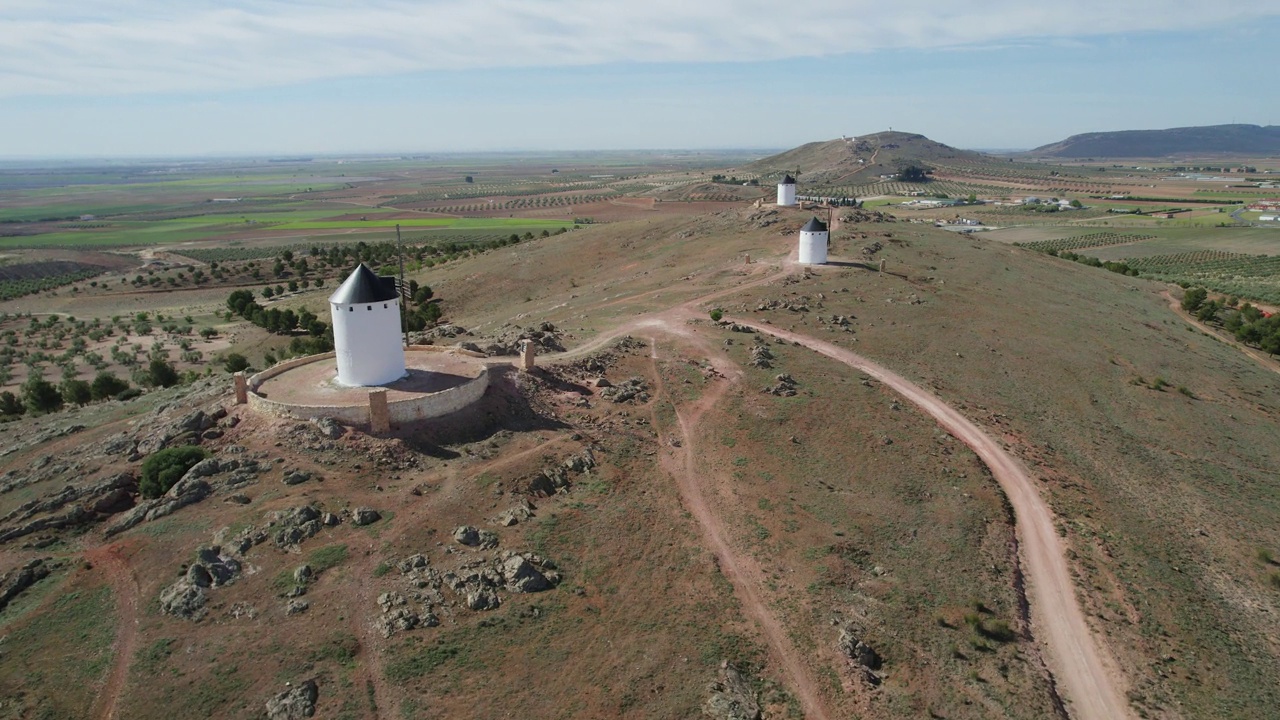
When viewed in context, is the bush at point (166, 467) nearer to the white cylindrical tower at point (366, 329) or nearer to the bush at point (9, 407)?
the white cylindrical tower at point (366, 329)

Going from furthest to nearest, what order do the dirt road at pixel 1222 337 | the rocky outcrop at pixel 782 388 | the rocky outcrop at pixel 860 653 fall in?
the dirt road at pixel 1222 337 → the rocky outcrop at pixel 782 388 → the rocky outcrop at pixel 860 653

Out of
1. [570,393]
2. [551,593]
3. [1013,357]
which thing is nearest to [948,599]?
[551,593]

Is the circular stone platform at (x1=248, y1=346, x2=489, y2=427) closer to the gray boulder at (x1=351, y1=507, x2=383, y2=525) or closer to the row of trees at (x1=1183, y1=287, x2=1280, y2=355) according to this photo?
the gray boulder at (x1=351, y1=507, x2=383, y2=525)

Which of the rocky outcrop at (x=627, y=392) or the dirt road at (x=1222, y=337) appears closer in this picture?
the rocky outcrop at (x=627, y=392)

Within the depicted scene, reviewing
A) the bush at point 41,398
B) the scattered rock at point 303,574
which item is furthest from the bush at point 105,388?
the scattered rock at point 303,574

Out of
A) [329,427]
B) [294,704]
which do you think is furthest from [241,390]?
[294,704]

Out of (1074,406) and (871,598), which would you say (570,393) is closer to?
(871,598)

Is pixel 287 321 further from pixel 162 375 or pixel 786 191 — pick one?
pixel 786 191
